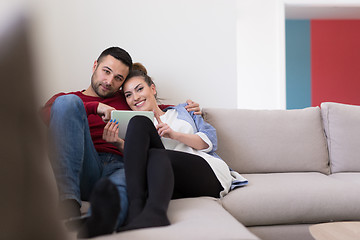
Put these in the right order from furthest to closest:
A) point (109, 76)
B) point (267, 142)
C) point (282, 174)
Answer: point (267, 142), point (282, 174), point (109, 76)

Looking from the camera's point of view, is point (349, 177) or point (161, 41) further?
point (161, 41)

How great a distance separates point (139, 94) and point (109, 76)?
21 centimetres

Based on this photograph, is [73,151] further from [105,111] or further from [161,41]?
[161,41]

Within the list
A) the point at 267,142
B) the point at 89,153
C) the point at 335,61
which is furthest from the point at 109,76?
the point at 335,61

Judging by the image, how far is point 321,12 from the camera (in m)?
4.52

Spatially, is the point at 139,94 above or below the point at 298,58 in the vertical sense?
below

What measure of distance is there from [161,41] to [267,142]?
1090mm

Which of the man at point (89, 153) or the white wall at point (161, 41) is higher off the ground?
the white wall at point (161, 41)

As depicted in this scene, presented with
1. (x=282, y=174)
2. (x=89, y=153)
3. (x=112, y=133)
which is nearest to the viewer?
(x=89, y=153)

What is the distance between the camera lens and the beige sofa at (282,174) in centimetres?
137

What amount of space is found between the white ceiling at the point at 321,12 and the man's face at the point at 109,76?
2557 mm

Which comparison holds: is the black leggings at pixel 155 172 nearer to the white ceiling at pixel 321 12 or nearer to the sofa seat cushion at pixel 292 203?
the sofa seat cushion at pixel 292 203

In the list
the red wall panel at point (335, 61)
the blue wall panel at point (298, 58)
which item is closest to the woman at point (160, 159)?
the blue wall panel at point (298, 58)

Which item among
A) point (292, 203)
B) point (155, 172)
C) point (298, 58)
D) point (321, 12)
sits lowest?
point (292, 203)
